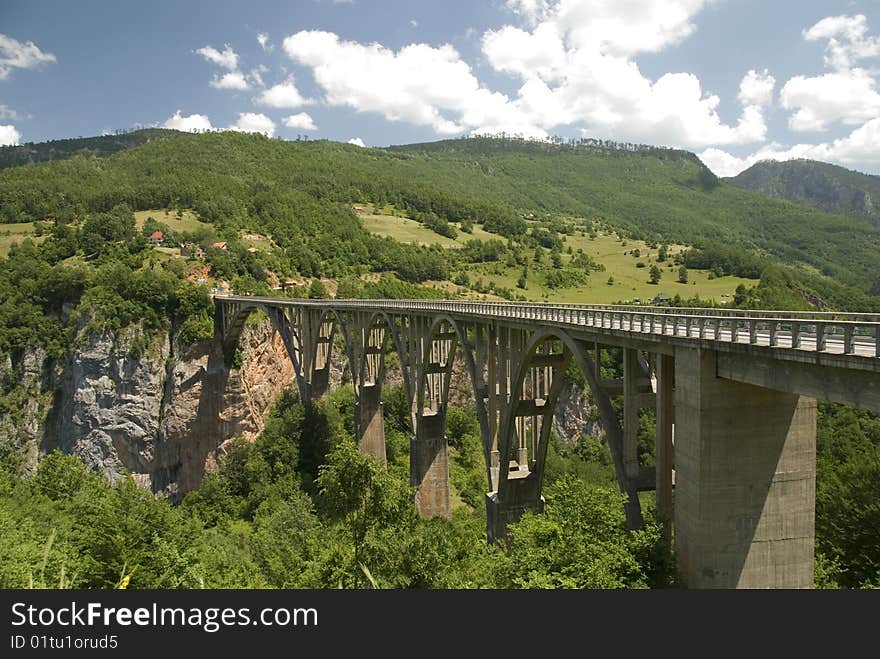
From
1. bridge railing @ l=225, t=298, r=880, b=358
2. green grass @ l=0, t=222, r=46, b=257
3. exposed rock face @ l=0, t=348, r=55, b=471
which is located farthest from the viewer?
green grass @ l=0, t=222, r=46, b=257

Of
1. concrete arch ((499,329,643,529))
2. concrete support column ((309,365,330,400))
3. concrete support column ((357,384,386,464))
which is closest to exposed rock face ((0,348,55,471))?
concrete support column ((309,365,330,400))

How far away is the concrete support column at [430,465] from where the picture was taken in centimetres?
3776

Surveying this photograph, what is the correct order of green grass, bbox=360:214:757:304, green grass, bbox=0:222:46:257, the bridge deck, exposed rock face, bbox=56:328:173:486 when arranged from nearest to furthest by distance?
the bridge deck < exposed rock face, bbox=56:328:173:486 < green grass, bbox=0:222:46:257 < green grass, bbox=360:214:757:304

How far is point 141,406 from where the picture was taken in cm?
5831

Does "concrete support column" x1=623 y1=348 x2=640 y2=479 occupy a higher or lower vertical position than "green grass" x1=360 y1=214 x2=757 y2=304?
lower

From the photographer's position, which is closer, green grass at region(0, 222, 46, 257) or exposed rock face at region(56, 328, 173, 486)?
exposed rock face at region(56, 328, 173, 486)

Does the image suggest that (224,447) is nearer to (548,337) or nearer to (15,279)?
(15,279)

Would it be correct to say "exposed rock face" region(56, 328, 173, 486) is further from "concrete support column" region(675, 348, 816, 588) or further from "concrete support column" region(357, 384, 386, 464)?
"concrete support column" region(675, 348, 816, 588)

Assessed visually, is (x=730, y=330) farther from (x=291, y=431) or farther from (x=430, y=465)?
(x=291, y=431)

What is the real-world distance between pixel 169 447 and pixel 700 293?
8375cm

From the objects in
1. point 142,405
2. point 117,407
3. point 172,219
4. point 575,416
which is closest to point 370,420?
point 142,405

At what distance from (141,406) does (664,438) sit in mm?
56230

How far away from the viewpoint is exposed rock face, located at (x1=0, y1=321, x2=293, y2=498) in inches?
2286

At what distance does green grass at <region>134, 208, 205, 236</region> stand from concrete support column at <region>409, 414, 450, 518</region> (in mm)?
71588
